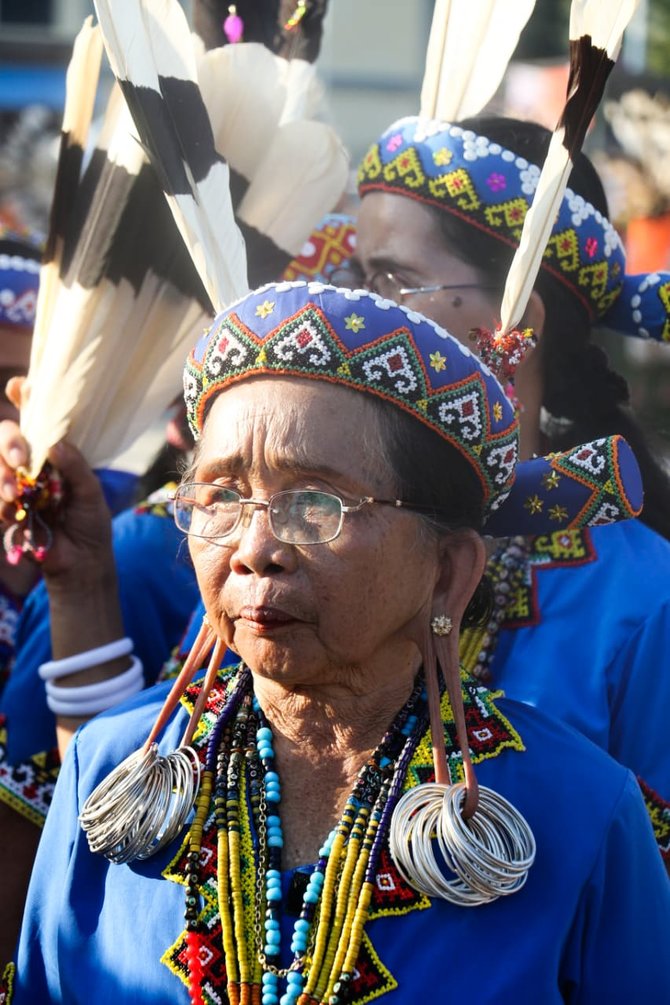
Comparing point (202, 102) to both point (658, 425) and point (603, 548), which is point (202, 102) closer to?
point (603, 548)

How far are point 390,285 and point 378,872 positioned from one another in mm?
1467

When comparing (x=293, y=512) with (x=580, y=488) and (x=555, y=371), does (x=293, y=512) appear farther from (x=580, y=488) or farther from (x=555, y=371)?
(x=555, y=371)

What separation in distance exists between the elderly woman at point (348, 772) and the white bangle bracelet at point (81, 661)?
0.80m

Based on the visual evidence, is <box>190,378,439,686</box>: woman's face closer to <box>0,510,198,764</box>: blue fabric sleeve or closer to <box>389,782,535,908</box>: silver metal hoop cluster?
<box>389,782,535,908</box>: silver metal hoop cluster

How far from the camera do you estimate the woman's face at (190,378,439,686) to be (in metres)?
2.00

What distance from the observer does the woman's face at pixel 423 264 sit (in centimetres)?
292

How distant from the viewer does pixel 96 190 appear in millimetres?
2795

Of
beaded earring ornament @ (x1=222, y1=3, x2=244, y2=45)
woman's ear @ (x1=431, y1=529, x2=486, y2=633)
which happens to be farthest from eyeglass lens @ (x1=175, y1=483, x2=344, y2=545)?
beaded earring ornament @ (x1=222, y1=3, x2=244, y2=45)

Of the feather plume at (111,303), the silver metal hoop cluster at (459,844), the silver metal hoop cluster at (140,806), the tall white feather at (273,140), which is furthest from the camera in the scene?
the feather plume at (111,303)

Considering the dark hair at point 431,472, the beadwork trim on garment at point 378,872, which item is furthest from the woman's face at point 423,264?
the beadwork trim on garment at point 378,872

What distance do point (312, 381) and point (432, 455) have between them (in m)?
0.23

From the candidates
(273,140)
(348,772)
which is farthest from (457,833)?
(273,140)

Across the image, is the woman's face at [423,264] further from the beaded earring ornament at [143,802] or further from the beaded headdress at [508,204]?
the beaded earring ornament at [143,802]

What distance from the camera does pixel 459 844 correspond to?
1.97 m
